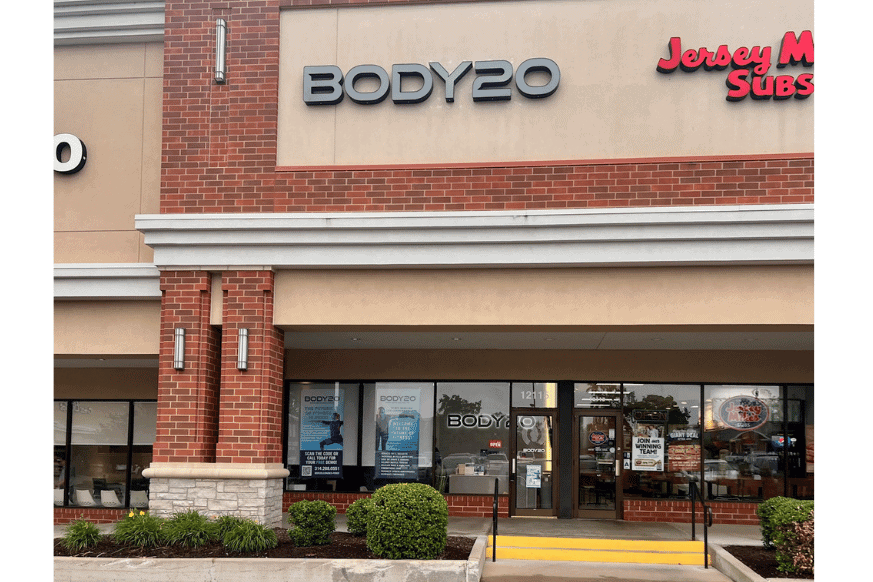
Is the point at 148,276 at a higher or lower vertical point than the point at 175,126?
lower

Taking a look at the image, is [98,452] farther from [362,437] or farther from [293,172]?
[293,172]

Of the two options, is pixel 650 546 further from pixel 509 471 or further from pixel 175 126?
pixel 175 126

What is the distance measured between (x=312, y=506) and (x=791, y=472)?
423 inches

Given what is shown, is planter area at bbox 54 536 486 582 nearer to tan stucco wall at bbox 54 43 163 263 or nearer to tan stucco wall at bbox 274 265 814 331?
tan stucco wall at bbox 274 265 814 331

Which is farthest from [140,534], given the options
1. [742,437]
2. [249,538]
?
[742,437]

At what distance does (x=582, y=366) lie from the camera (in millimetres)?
18656

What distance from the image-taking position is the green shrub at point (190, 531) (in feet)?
42.4

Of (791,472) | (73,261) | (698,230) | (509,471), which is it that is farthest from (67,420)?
(791,472)

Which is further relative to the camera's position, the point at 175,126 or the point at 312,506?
the point at 175,126

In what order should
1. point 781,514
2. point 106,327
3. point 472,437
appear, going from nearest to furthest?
point 781,514 < point 106,327 < point 472,437

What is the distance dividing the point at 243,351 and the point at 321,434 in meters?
5.43

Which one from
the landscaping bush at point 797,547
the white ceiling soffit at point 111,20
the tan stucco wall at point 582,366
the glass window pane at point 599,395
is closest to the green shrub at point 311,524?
the tan stucco wall at point 582,366

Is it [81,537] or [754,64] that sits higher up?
[754,64]

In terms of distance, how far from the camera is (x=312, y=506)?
13.3m
